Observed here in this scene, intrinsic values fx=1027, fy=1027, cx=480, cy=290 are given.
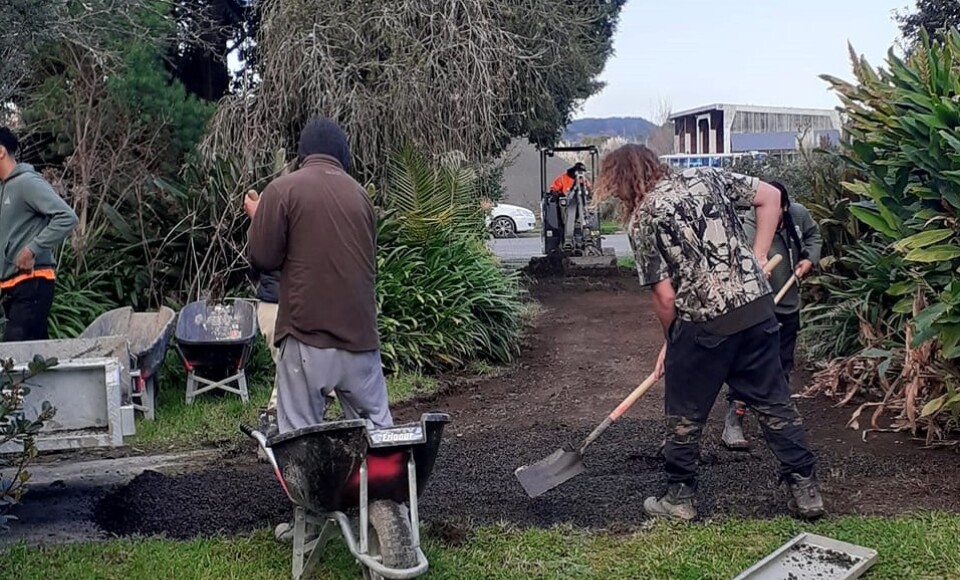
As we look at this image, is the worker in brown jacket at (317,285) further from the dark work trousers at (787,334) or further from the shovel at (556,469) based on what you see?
the dark work trousers at (787,334)

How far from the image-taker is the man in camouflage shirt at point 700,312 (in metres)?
4.58

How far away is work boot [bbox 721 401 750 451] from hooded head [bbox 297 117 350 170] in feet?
9.50

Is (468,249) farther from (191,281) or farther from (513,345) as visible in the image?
(191,281)

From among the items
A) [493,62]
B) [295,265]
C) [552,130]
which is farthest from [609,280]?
[295,265]

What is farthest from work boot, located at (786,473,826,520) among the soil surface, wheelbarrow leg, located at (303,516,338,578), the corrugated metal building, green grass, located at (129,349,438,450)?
the corrugated metal building

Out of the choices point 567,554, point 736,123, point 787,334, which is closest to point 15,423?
point 567,554

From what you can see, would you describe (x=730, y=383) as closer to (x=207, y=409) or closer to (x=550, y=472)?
(x=550, y=472)

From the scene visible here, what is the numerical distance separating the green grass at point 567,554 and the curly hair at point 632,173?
1.52 meters

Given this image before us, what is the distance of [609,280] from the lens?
54.5 ft

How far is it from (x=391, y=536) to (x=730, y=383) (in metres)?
1.86

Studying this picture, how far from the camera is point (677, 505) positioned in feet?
15.9

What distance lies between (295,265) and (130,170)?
6434mm

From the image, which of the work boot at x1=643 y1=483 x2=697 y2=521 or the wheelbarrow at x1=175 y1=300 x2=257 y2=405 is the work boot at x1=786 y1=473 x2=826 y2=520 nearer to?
the work boot at x1=643 y1=483 x2=697 y2=521

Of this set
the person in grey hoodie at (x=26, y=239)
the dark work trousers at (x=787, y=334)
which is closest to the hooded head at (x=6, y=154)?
the person in grey hoodie at (x=26, y=239)
